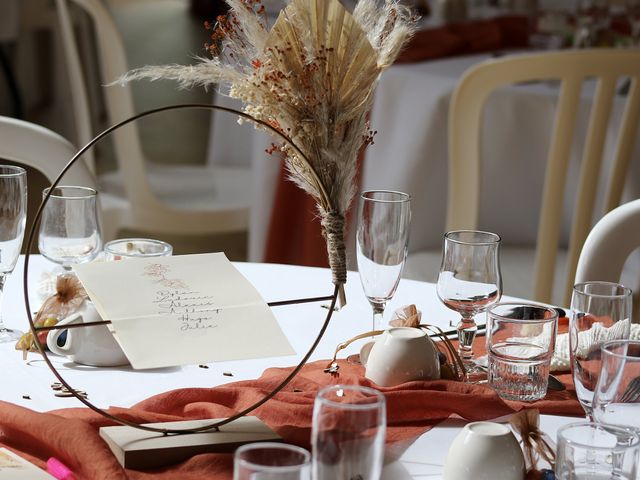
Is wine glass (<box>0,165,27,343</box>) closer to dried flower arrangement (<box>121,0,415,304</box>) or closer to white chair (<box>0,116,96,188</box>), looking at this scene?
dried flower arrangement (<box>121,0,415,304</box>)

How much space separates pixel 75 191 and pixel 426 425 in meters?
0.53

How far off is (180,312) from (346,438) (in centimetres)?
26

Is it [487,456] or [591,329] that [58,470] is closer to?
[487,456]

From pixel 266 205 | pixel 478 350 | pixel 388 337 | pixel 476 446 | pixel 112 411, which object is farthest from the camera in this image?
pixel 266 205

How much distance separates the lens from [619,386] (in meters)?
0.89

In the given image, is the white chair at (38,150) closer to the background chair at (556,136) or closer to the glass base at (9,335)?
the glass base at (9,335)

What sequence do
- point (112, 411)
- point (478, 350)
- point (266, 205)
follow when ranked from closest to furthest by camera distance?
point (112, 411) < point (478, 350) < point (266, 205)

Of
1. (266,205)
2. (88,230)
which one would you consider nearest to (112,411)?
(88,230)

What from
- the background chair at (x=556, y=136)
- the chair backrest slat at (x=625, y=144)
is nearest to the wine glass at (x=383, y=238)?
the background chair at (x=556, y=136)

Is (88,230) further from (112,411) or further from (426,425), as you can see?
(426,425)

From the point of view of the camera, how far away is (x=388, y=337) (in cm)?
105

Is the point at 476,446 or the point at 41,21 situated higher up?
Result: the point at 41,21

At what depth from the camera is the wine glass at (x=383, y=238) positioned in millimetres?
1127

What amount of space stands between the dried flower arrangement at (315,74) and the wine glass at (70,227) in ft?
1.04
